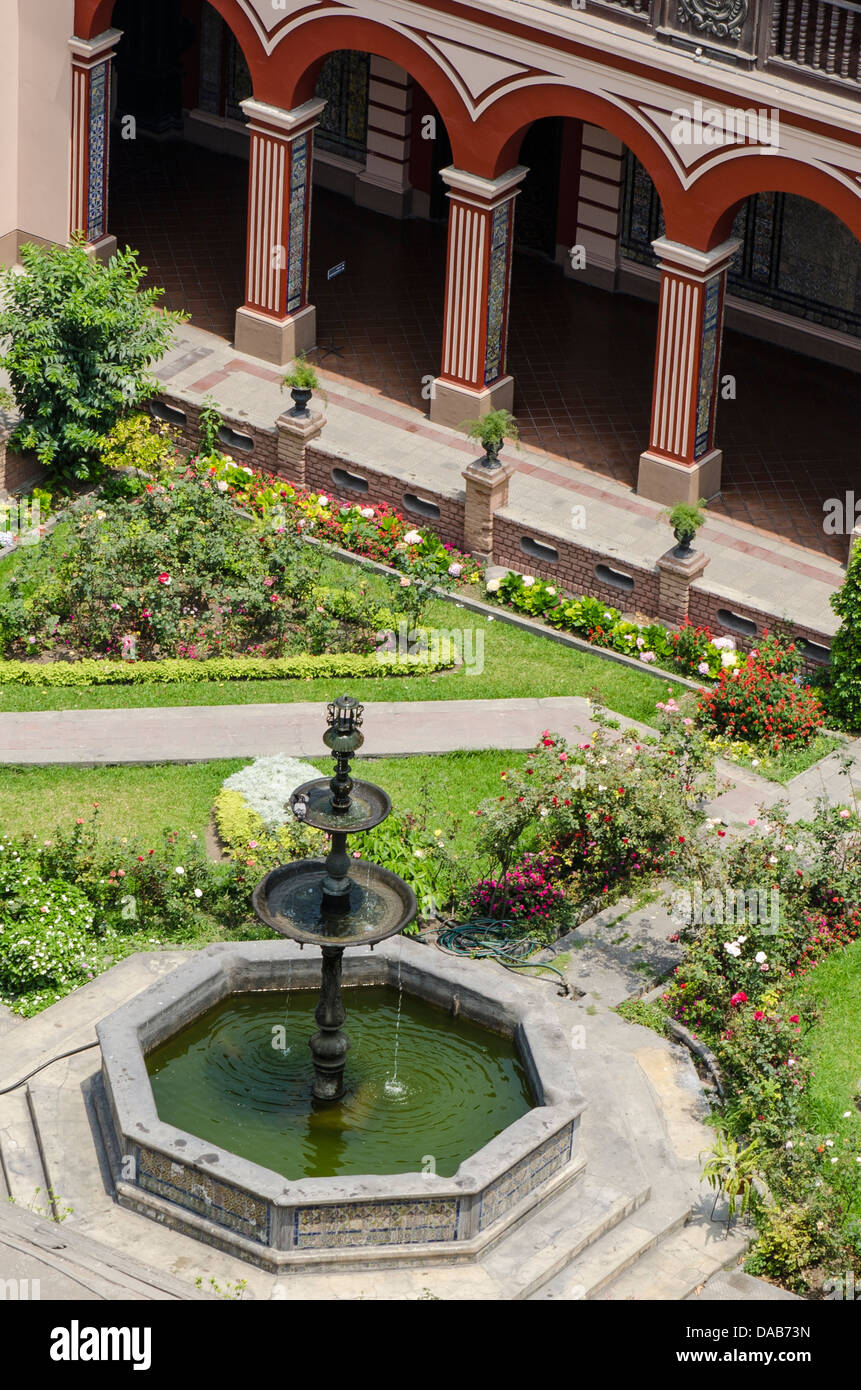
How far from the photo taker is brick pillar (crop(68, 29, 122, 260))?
28.8 m

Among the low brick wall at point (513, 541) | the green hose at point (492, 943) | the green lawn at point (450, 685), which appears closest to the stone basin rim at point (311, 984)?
the green hose at point (492, 943)

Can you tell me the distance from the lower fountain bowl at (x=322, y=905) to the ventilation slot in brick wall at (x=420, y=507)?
349 inches

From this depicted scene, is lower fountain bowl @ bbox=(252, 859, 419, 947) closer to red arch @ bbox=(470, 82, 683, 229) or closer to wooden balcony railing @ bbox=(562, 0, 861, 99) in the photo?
red arch @ bbox=(470, 82, 683, 229)

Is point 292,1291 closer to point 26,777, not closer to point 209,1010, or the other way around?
point 209,1010

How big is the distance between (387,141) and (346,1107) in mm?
16295

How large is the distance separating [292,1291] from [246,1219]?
1.82ft

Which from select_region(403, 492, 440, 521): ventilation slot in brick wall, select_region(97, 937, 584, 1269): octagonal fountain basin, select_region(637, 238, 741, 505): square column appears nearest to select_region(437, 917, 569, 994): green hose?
select_region(97, 937, 584, 1269): octagonal fountain basin

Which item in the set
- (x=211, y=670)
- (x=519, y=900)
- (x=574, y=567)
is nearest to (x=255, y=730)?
(x=211, y=670)

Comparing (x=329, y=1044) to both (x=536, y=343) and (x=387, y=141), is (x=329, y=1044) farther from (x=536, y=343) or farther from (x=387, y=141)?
(x=387, y=141)

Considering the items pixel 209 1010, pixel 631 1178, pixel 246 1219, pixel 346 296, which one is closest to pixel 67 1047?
pixel 209 1010

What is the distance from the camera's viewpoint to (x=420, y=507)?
26703 mm

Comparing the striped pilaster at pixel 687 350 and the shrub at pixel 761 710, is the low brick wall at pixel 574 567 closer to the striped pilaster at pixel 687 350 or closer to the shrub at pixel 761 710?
the striped pilaster at pixel 687 350

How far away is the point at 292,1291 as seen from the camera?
1684cm

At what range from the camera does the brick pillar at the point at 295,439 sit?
1055 inches
